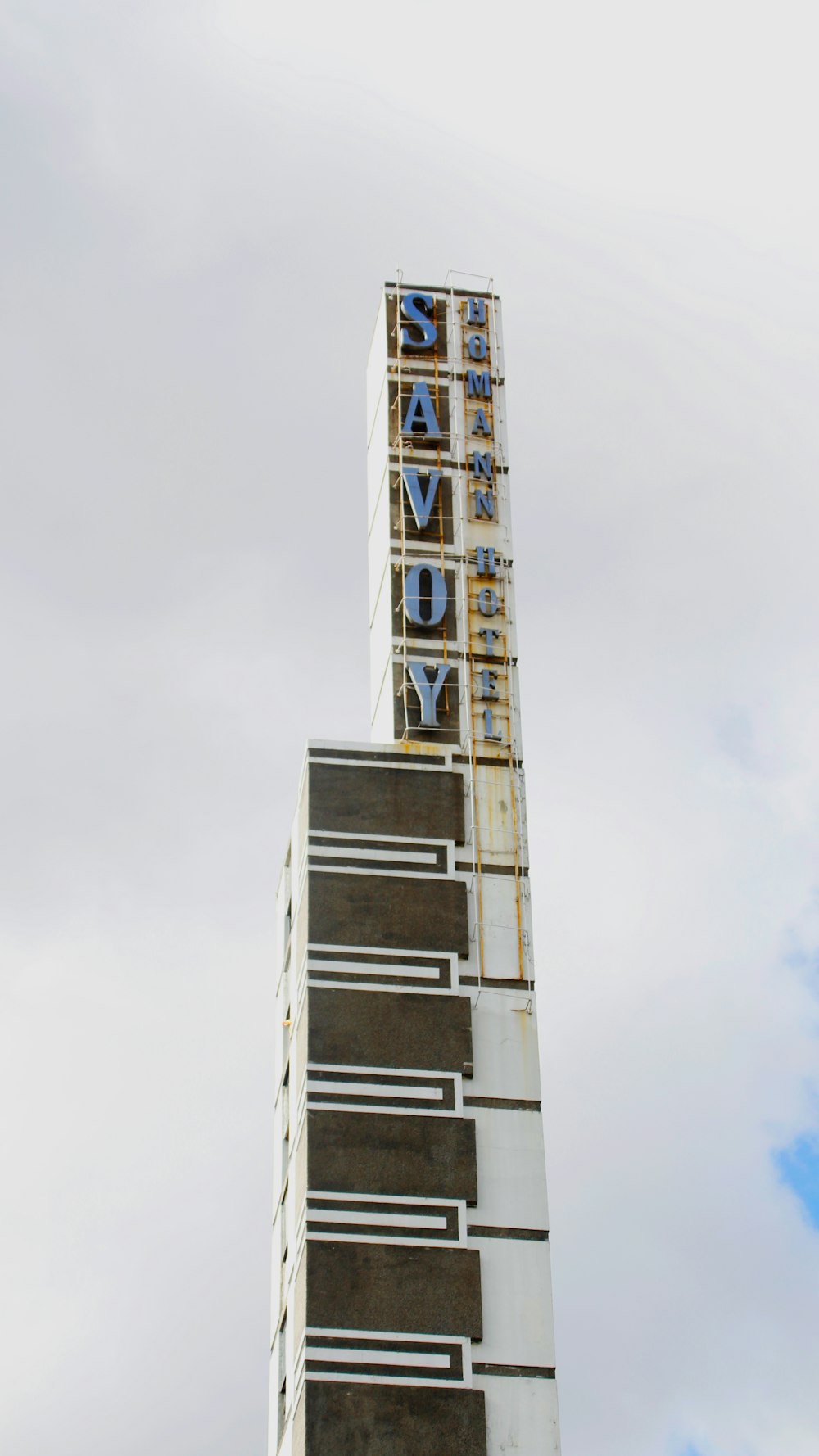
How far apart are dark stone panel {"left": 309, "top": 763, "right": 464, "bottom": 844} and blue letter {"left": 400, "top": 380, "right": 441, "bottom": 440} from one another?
10374mm

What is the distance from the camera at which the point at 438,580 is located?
198 feet

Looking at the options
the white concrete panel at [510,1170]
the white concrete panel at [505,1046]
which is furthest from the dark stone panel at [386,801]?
the white concrete panel at [510,1170]

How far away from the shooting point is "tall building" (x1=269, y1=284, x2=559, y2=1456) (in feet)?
160

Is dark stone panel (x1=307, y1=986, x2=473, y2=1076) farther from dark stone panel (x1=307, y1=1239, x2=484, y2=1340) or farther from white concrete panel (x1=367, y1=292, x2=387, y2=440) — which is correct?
white concrete panel (x1=367, y1=292, x2=387, y2=440)

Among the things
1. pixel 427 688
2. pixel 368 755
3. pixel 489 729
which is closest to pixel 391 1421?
pixel 368 755

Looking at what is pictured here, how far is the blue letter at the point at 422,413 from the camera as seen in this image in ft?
205

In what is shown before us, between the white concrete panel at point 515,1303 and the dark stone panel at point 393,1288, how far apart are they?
33 cm

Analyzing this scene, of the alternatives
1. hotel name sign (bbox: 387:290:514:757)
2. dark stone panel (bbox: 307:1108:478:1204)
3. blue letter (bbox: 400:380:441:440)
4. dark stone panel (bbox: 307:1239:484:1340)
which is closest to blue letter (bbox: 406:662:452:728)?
hotel name sign (bbox: 387:290:514:757)

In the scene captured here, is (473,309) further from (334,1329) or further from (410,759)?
(334,1329)

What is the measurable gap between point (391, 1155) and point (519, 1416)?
6100 mm

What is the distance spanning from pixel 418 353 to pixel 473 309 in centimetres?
235

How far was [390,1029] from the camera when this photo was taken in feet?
174

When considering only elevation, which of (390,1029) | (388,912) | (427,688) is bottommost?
(390,1029)

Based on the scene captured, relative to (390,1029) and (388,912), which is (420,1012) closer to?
(390,1029)
